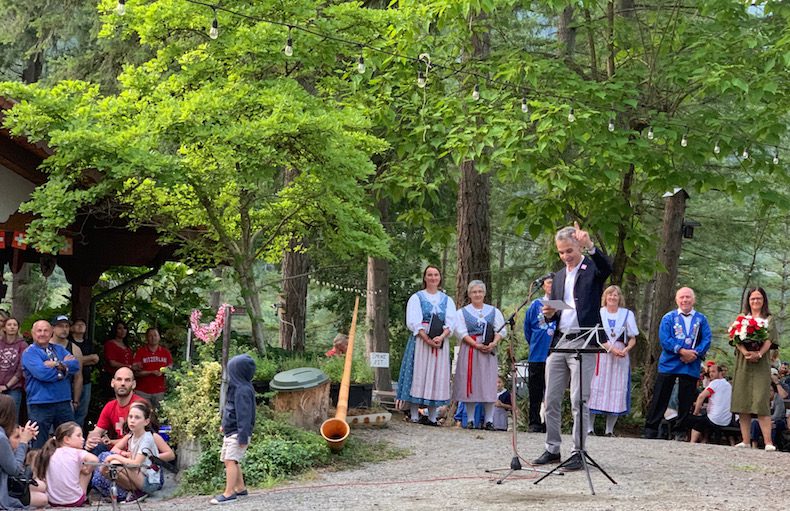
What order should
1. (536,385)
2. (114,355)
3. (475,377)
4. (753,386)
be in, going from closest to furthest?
1. (753,386)
2. (536,385)
3. (475,377)
4. (114,355)

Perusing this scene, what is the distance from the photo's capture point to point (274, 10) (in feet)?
36.0

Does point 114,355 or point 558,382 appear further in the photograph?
point 114,355

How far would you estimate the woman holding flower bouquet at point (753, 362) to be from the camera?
10.9 metres

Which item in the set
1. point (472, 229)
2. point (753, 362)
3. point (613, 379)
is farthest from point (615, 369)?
point (472, 229)

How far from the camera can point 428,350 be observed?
41.1ft

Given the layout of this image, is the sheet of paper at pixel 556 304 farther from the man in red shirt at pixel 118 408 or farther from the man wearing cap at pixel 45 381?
the man wearing cap at pixel 45 381

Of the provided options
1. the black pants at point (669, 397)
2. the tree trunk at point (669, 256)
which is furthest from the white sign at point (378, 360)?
the tree trunk at point (669, 256)

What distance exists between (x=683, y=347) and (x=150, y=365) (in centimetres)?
622

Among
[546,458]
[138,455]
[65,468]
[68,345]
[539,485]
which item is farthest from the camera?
[68,345]

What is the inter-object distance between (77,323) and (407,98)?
194 inches

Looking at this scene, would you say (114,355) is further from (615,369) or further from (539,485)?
(539,485)

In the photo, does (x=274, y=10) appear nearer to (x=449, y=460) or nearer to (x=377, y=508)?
(x=449, y=460)

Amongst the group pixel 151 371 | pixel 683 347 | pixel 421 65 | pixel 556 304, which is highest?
pixel 421 65

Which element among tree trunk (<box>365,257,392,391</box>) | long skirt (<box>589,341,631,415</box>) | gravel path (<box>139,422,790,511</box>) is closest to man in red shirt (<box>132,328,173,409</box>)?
gravel path (<box>139,422,790,511</box>)
